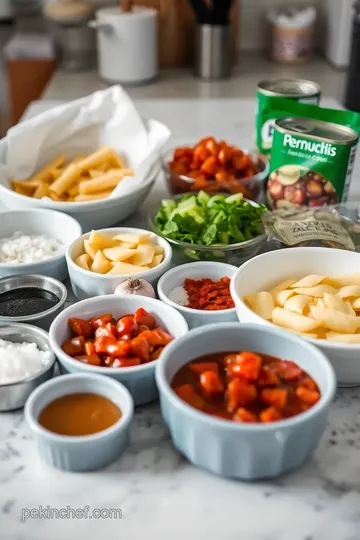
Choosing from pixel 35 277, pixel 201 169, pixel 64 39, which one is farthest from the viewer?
pixel 64 39

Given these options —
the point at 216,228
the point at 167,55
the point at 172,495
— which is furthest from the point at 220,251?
the point at 167,55

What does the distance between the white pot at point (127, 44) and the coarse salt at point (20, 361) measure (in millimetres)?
1452

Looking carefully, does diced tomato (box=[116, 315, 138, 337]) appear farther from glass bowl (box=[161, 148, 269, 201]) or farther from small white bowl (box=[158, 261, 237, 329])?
glass bowl (box=[161, 148, 269, 201])

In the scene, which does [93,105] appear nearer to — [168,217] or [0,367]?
[168,217]

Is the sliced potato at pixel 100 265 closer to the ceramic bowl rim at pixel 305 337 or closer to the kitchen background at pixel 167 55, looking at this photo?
the ceramic bowl rim at pixel 305 337

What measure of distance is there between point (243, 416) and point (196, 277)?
1.31 ft

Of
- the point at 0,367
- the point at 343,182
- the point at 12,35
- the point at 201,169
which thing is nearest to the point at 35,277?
the point at 0,367

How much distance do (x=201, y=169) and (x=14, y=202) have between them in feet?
1.23

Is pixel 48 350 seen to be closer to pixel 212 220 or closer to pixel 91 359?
pixel 91 359

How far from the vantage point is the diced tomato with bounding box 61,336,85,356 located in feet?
3.05

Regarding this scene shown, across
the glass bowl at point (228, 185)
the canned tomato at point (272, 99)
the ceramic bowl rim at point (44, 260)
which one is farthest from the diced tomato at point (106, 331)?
the canned tomato at point (272, 99)

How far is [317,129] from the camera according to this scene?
1275mm

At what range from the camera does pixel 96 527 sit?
738 millimetres

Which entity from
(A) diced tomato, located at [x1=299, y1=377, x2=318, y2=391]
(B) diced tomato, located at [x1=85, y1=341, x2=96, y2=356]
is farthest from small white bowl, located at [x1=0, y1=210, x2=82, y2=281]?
(A) diced tomato, located at [x1=299, y1=377, x2=318, y2=391]
